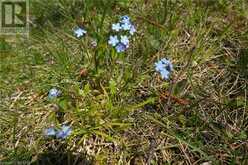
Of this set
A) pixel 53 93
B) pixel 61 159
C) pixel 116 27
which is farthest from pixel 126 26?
pixel 61 159

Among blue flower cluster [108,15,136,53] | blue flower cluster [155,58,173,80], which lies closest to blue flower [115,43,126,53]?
blue flower cluster [108,15,136,53]

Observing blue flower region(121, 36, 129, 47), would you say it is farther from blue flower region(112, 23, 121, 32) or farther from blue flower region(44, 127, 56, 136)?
blue flower region(44, 127, 56, 136)

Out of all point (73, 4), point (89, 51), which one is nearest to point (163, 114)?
point (89, 51)

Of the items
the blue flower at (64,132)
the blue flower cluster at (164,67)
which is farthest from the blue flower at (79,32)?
the blue flower at (64,132)

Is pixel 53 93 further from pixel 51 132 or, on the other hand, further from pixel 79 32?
pixel 79 32

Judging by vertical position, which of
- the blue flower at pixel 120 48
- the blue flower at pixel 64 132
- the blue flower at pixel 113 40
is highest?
the blue flower at pixel 113 40

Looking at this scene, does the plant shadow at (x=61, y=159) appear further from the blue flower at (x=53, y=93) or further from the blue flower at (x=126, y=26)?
the blue flower at (x=126, y=26)
